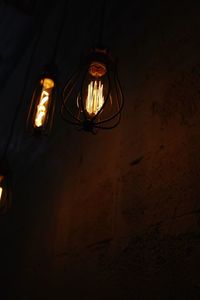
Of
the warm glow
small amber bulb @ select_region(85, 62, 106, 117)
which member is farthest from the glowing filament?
the warm glow

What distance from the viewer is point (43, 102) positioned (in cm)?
228

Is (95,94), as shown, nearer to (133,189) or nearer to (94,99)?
(94,99)

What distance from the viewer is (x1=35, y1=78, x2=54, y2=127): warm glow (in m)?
2.20

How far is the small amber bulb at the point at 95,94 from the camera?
171 cm

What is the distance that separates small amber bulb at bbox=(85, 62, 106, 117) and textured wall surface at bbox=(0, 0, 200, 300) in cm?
42

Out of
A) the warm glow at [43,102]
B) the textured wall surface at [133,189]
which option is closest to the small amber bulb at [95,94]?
the textured wall surface at [133,189]

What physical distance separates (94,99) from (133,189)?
2.05ft

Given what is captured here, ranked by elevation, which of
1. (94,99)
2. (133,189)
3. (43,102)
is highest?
(43,102)

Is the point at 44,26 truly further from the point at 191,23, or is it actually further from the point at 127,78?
the point at 191,23

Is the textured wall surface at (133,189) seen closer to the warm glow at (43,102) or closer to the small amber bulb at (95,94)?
the small amber bulb at (95,94)

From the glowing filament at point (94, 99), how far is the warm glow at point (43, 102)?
1.83ft

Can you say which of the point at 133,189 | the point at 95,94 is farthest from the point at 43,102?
the point at 133,189

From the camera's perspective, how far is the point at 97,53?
69.1 inches

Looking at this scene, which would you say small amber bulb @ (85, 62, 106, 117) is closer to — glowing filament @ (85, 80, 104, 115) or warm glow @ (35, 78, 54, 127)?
glowing filament @ (85, 80, 104, 115)
